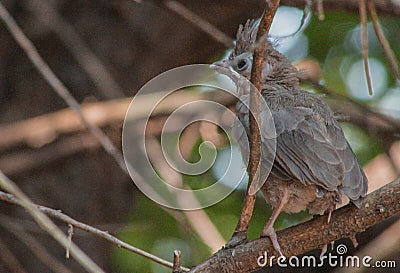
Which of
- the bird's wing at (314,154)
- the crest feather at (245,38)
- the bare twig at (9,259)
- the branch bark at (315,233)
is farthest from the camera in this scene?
the bare twig at (9,259)

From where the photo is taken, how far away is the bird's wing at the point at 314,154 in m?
2.69

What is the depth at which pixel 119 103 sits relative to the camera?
3.98m

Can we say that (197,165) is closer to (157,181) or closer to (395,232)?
(157,181)

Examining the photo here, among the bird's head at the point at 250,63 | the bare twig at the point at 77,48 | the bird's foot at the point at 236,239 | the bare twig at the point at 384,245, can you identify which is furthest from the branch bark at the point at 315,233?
the bare twig at the point at 77,48

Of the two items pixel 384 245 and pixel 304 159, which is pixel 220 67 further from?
pixel 384 245

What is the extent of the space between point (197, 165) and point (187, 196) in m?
0.24

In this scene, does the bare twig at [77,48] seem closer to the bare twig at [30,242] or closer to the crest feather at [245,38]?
the bare twig at [30,242]

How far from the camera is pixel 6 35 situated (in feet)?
14.4

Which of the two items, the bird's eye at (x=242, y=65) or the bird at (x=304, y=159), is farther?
the bird's eye at (x=242, y=65)

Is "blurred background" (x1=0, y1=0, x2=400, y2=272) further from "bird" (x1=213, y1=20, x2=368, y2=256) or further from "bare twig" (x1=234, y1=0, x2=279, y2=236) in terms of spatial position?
"bare twig" (x1=234, y1=0, x2=279, y2=236)

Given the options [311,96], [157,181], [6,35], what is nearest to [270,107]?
[311,96]

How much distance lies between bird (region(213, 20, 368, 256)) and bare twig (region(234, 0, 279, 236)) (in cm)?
18

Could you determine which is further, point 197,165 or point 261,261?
point 197,165

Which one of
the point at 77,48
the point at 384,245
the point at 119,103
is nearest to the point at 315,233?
the point at 384,245
